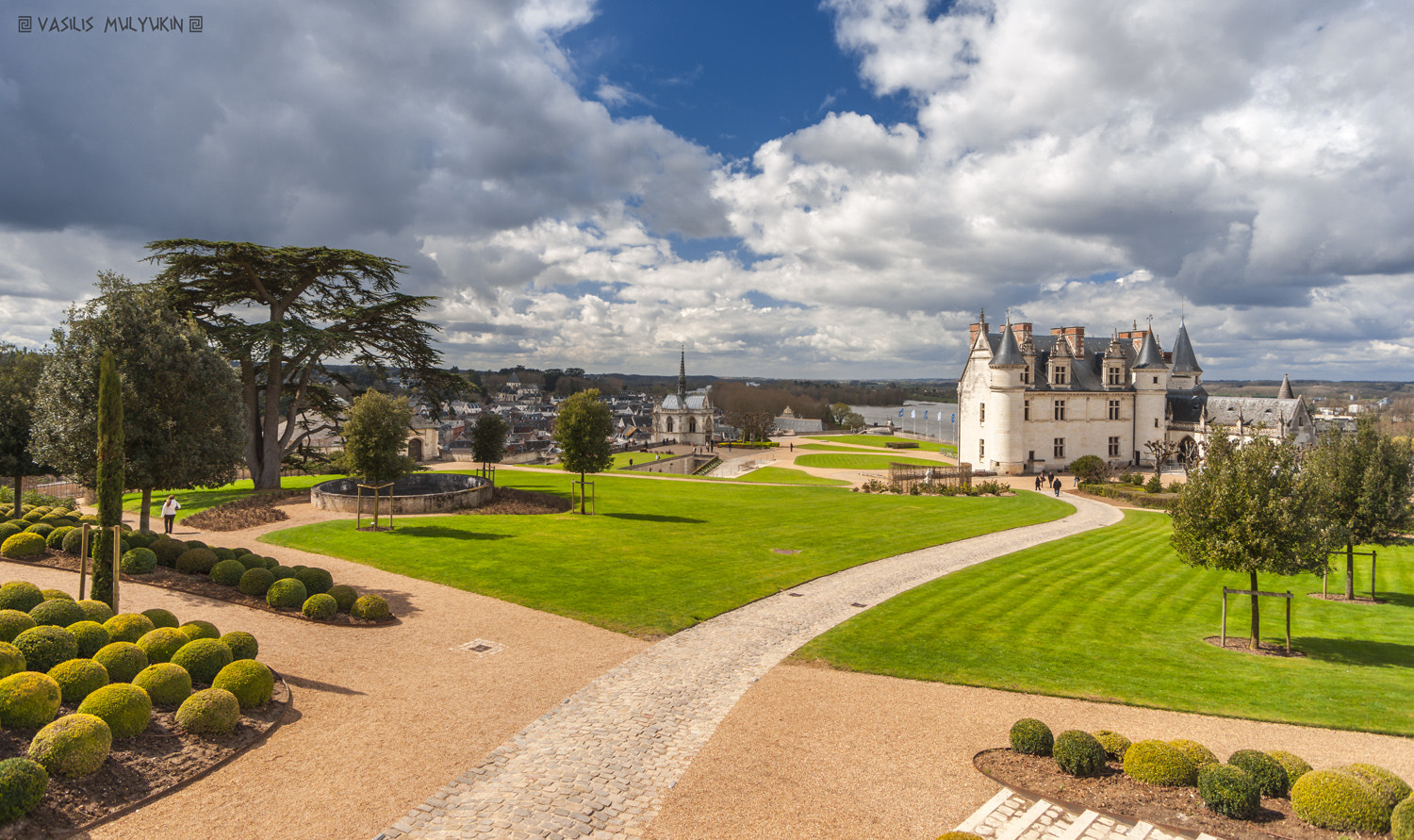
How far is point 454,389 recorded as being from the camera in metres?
38.6

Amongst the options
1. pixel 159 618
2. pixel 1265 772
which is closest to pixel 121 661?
pixel 159 618

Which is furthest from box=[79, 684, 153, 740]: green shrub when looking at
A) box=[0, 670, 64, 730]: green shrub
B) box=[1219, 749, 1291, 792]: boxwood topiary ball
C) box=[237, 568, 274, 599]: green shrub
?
box=[1219, 749, 1291, 792]: boxwood topiary ball

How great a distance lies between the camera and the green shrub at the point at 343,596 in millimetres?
14914

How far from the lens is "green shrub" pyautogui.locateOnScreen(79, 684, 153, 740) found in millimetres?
8469

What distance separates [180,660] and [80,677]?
1.22 metres

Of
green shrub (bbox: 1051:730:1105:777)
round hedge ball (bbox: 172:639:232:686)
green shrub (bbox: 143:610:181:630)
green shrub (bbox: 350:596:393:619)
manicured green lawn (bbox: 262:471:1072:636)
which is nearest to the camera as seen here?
green shrub (bbox: 1051:730:1105:777)

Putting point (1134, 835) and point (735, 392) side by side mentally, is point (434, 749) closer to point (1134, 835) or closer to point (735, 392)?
point (1134, 835)

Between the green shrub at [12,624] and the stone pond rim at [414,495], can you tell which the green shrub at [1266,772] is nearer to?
the green shrub at [12,624]

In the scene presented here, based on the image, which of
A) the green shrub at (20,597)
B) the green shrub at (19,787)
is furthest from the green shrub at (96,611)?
the green shrub at (19,787)

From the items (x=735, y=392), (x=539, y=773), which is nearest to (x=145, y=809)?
(x=539, y=773)

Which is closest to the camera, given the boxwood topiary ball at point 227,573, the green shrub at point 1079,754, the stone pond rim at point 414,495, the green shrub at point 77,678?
the green shrub at point 1079,754

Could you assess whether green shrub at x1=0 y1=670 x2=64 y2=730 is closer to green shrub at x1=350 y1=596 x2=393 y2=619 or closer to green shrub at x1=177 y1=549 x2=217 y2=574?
green shrub at x1=350 y1=596 x2=393 y2=619

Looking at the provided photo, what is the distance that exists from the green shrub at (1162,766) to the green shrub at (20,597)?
17.8 m

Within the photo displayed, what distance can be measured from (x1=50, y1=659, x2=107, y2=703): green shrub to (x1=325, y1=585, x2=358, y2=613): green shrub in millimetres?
5394
